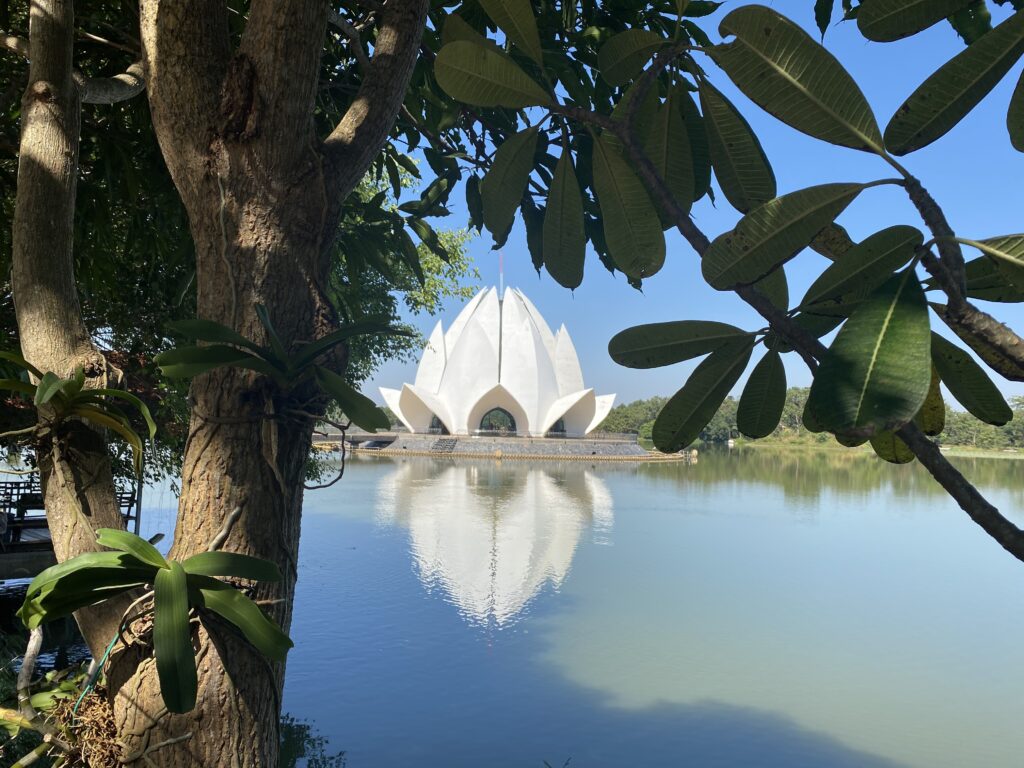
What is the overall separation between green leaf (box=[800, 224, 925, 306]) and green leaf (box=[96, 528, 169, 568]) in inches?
27.4

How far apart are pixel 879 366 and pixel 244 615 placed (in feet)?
2.13

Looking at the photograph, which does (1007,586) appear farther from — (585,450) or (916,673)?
(585,450)

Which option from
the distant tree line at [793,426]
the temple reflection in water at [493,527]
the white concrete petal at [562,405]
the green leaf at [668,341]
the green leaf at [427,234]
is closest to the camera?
the green leaf at [668,341]

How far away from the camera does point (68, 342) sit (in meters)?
1.01

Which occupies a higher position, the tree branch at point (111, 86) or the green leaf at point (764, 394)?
the tree branch at point (111, 86)

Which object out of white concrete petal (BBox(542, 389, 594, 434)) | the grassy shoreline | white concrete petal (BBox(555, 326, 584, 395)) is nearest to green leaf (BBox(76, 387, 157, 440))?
white concrete petal (BBox(542, 389, 594, 434))

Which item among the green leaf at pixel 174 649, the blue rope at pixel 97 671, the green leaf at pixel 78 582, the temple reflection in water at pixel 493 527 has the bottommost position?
the temple reflection in water at pixel 493 527

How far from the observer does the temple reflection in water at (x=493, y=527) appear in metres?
7.05

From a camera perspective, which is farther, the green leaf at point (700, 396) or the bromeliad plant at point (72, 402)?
the bromeliad plant at point (72, 402)

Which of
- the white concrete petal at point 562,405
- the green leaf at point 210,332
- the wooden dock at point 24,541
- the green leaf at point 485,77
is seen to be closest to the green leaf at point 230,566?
the green leaf at point 210,332

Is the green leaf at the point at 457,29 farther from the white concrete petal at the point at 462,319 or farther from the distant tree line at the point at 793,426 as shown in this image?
the white concrete petal at the point at 462,319

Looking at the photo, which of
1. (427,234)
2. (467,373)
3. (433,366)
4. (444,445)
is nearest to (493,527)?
(427,234)

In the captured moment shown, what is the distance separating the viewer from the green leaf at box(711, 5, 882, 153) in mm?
575

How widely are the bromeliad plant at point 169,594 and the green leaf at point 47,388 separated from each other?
6.6 inches
